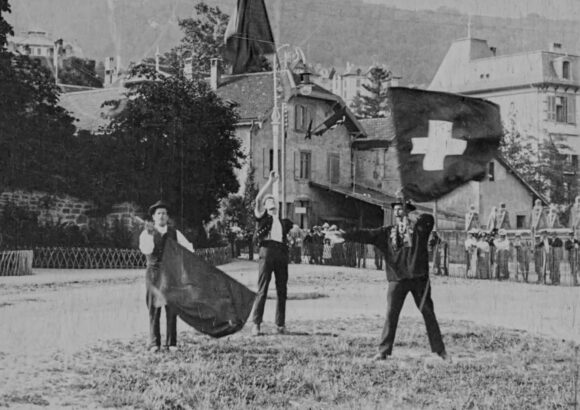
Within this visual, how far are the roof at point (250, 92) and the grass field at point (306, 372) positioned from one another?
2.87 meters

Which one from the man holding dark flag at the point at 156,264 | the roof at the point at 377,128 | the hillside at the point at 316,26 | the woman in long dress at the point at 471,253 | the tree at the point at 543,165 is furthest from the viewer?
the tree at the point at 543,165

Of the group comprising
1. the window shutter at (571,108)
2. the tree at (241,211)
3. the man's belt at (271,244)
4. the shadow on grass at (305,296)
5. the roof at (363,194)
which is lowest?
the shadow on grass at (305,296)

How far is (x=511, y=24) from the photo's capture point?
10.0 meters

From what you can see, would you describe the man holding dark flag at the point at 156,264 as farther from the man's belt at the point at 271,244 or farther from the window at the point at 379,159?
the window at the point at 379,159

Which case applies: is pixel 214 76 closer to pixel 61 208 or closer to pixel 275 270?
pixel 61 208

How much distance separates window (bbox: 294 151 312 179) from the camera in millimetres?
10948

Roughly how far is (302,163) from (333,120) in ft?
3.40

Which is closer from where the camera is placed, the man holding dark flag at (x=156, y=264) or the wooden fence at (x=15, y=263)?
the man holding dark flag at (x=156, y=264)

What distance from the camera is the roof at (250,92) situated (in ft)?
34.9

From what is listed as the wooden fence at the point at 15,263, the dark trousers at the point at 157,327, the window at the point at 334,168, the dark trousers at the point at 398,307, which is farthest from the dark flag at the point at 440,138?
the wooden fence at the point at 15,263

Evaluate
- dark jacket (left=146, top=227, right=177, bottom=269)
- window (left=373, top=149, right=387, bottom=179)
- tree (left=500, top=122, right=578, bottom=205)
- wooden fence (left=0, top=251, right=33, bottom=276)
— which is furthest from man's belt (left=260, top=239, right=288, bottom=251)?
tree (left=500, top=122, right=578, bottom=205)

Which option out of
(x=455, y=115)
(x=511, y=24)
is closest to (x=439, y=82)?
(x=511, y=24)

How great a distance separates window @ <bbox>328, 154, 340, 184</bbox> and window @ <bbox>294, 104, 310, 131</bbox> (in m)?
0.46

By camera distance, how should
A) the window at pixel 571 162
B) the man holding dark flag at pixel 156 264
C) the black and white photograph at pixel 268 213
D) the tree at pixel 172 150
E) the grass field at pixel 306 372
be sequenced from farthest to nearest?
1. the window at pixel 571 162
2. the tree at pixel 172 150
3. the man holding dark flag at pixel 156 264
4. the black and white photograph at pixel 268 213
5. the grass field at pixel 306 372
